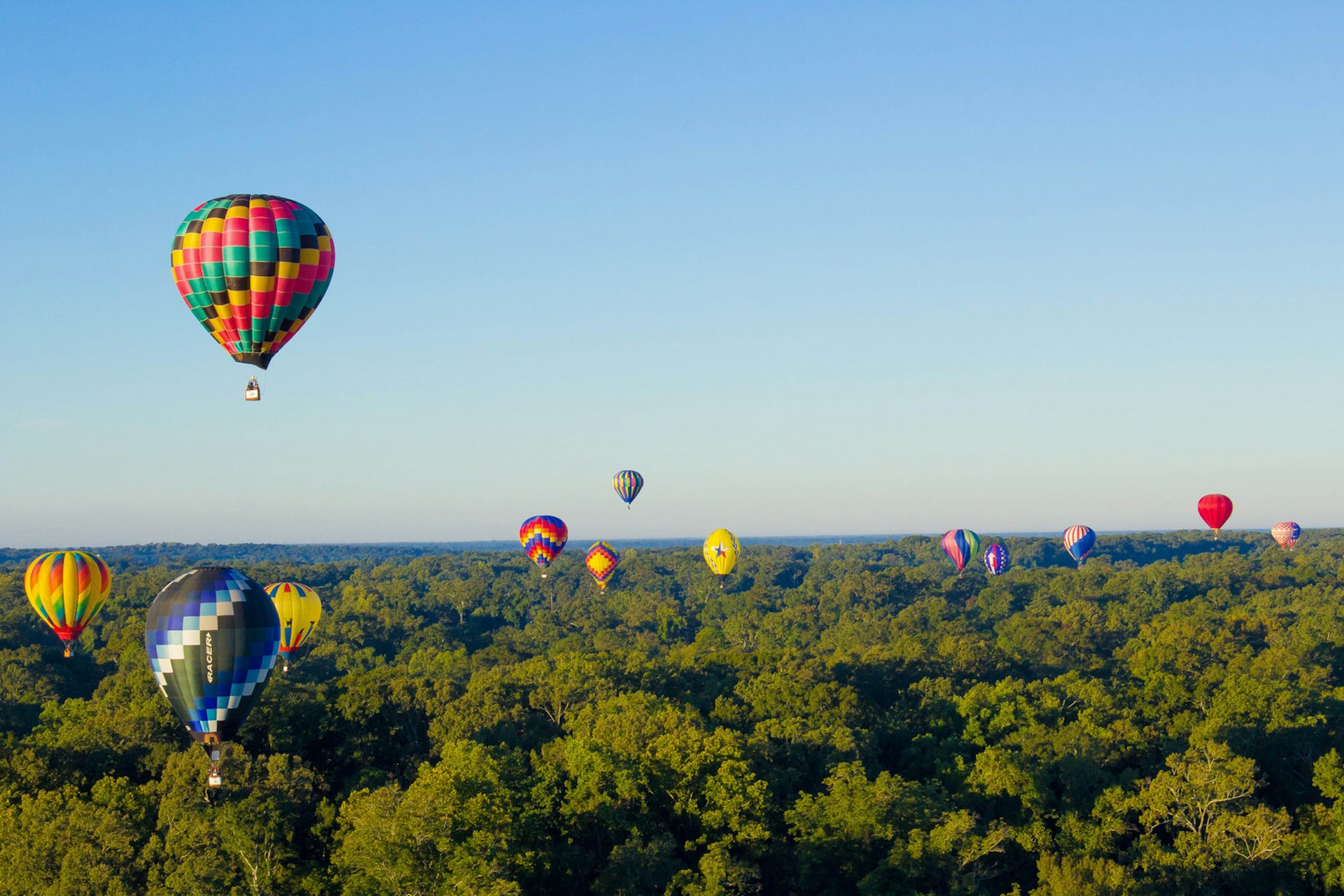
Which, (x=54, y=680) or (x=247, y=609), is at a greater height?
(x=247, y=609)

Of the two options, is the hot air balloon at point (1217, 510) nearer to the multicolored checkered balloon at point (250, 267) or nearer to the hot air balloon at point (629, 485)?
the hot air balloon at point (629, 485)

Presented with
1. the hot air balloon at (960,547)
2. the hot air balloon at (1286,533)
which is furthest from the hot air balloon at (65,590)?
the hot air balloon at (1286,533)

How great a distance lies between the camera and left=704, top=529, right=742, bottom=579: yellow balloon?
9731cm

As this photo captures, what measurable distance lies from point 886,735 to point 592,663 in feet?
50.6

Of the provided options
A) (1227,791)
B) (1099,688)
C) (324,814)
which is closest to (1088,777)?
(1227,791)

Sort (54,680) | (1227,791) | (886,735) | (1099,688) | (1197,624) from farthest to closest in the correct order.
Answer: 1. (1197,624)
2. (54,680)
3. (1099,688)
4. (886,735)
5. (1227,791)

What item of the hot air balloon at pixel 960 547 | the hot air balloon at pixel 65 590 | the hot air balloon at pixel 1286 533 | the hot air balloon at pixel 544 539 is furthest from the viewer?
the hot air balloon at pixel 1286 533

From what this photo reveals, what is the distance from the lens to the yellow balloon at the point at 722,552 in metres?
97.3

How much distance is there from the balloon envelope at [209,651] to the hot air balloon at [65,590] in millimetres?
24138

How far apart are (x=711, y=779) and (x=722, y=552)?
57.3 meters

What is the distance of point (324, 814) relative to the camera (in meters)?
38.9

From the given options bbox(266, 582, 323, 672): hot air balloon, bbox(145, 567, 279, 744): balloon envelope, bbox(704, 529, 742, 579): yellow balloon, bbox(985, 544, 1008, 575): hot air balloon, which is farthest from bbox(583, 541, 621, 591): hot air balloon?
bbox(145, 567, 279, 744): balloon envelope

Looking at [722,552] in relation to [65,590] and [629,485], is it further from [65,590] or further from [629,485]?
[65,590]

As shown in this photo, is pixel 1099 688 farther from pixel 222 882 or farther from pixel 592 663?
pixel 222 882
